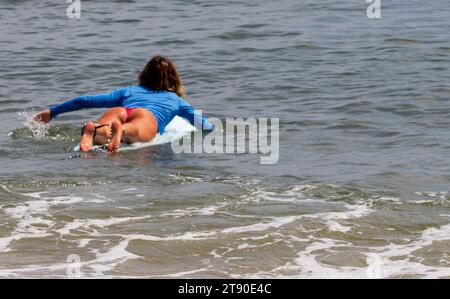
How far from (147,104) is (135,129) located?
19.0 inches

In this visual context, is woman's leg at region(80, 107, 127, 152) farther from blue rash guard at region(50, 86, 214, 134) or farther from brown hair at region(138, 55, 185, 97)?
brown hair at region(138, 55, 185, 97)

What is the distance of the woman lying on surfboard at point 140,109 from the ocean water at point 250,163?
0.21 metres

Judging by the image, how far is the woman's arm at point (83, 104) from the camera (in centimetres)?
1015

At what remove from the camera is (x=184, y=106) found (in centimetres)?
1044

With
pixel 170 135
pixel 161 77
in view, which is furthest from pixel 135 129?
pixel 161 77

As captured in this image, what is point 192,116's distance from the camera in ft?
34.4

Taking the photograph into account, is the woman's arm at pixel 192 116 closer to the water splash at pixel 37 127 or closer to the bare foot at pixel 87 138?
the bare foot at pixel 87 138

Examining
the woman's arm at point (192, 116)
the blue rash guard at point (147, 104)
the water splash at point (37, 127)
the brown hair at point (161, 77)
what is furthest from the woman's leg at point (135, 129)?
the water splash at point (37, 127)

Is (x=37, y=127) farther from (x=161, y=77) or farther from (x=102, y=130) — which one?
(x=161, y=77)

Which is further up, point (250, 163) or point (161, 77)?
point (161, 77)

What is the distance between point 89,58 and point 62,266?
9154 mm

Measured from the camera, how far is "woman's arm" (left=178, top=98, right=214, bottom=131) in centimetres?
1045

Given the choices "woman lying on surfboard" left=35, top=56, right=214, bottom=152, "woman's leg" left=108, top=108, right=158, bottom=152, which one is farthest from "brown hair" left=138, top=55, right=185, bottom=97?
"woman's leg" left=108, top=108, right=158, bottom=152

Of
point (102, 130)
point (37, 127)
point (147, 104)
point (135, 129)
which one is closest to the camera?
point (102, 130)
